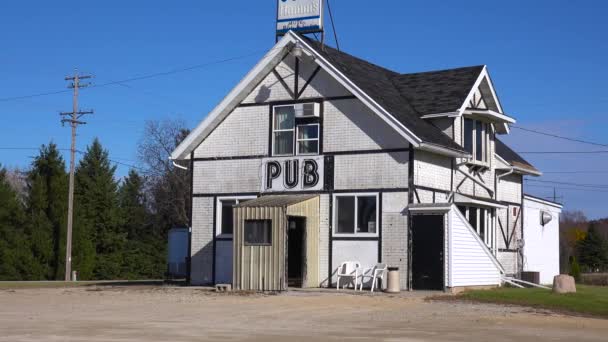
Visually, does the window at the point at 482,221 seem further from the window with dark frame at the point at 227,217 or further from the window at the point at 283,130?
the window with dark frame at the point at 227,217

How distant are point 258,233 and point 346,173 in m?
3.51

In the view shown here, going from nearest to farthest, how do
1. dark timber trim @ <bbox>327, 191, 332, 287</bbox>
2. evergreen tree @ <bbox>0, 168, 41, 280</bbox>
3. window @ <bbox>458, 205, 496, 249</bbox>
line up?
dark timber trim @ <bbox>327, 191, 332, 287</bbox> → window @ <bbox>458, 205, 496, 249</bbox> → evergreen tree @ <bbox>0, 168, 41, 280</bbox>

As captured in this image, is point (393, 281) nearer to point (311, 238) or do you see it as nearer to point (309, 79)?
point (311, 238)

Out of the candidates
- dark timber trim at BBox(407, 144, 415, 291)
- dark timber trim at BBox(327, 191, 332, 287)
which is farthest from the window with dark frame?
dark timber trim at BBox(407, 144, 415, 291)

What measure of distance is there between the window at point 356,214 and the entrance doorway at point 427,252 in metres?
1.45

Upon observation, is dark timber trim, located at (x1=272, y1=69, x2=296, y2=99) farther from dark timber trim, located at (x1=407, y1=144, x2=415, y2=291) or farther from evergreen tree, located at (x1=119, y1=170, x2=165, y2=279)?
evergreen tree, located at (x1=119, y1=170, x2=165, y2=279)

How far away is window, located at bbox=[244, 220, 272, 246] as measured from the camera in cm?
2779

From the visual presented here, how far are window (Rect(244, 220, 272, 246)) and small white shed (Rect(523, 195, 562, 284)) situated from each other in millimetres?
12958

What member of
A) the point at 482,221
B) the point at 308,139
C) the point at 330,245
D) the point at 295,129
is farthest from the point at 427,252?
the point at 295,129

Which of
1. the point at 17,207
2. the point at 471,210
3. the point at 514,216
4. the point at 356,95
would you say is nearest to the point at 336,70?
the point at 356,95

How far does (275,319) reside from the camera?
18.6 m

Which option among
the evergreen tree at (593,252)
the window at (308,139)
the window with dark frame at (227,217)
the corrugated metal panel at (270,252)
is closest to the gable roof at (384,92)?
the window at (308,139)

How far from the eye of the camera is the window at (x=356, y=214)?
28.4 m

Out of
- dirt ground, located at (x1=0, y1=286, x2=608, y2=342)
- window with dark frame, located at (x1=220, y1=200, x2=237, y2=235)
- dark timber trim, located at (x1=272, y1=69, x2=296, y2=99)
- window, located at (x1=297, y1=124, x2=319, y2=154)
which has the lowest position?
dirt ground, located at (x1=0, y1=286, x2=608, y2=342)
